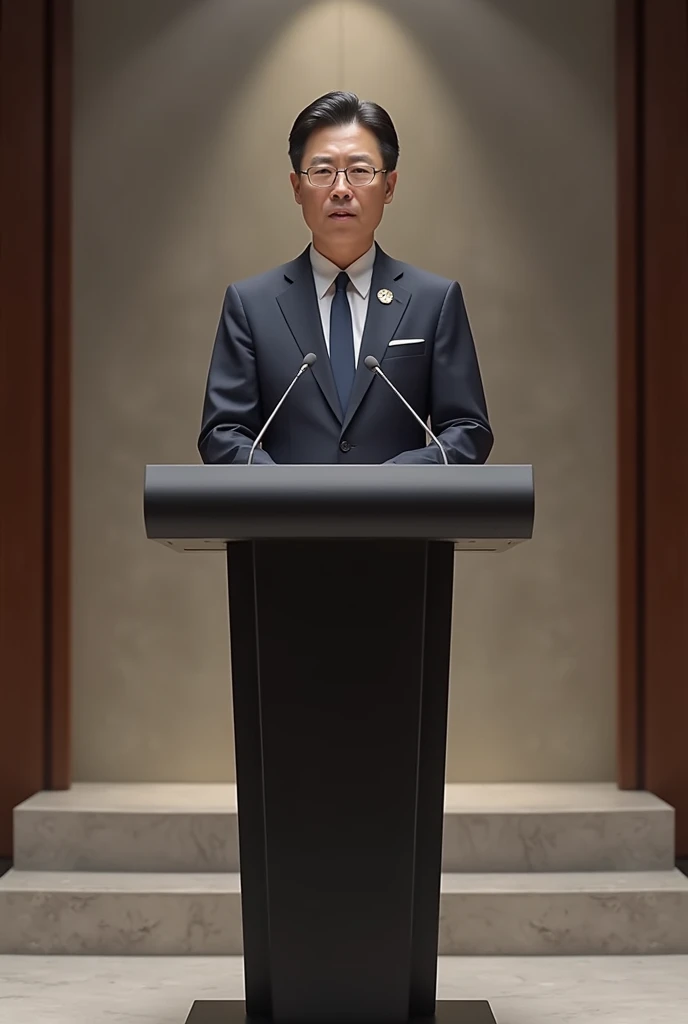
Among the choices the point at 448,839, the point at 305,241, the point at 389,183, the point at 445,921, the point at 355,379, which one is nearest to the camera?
the point at 355,379

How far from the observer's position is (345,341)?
2.56 m

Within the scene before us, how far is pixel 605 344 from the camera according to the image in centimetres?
429

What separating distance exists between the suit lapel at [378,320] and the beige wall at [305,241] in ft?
5.59

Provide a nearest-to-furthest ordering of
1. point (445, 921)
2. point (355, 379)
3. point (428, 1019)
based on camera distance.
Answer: point (428, 1019) → point (355, 379) → point (445, 921)

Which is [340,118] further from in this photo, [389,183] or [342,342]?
[342,342]

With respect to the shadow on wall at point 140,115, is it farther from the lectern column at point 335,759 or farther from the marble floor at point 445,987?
the lectern column at point 335,759

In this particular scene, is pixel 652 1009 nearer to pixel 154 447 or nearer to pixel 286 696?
pixel 286 696

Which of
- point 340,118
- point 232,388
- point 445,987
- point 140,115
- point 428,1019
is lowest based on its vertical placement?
point 445,987

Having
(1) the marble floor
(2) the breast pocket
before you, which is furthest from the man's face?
(1) the marble floor

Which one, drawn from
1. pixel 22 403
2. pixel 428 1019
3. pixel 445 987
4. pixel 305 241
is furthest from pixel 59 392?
pixel 428 1019

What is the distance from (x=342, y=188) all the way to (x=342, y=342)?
0.30 m

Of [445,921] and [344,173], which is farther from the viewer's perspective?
[445,921]

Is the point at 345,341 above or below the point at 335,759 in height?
above

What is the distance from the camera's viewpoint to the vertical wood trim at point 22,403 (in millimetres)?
4105
